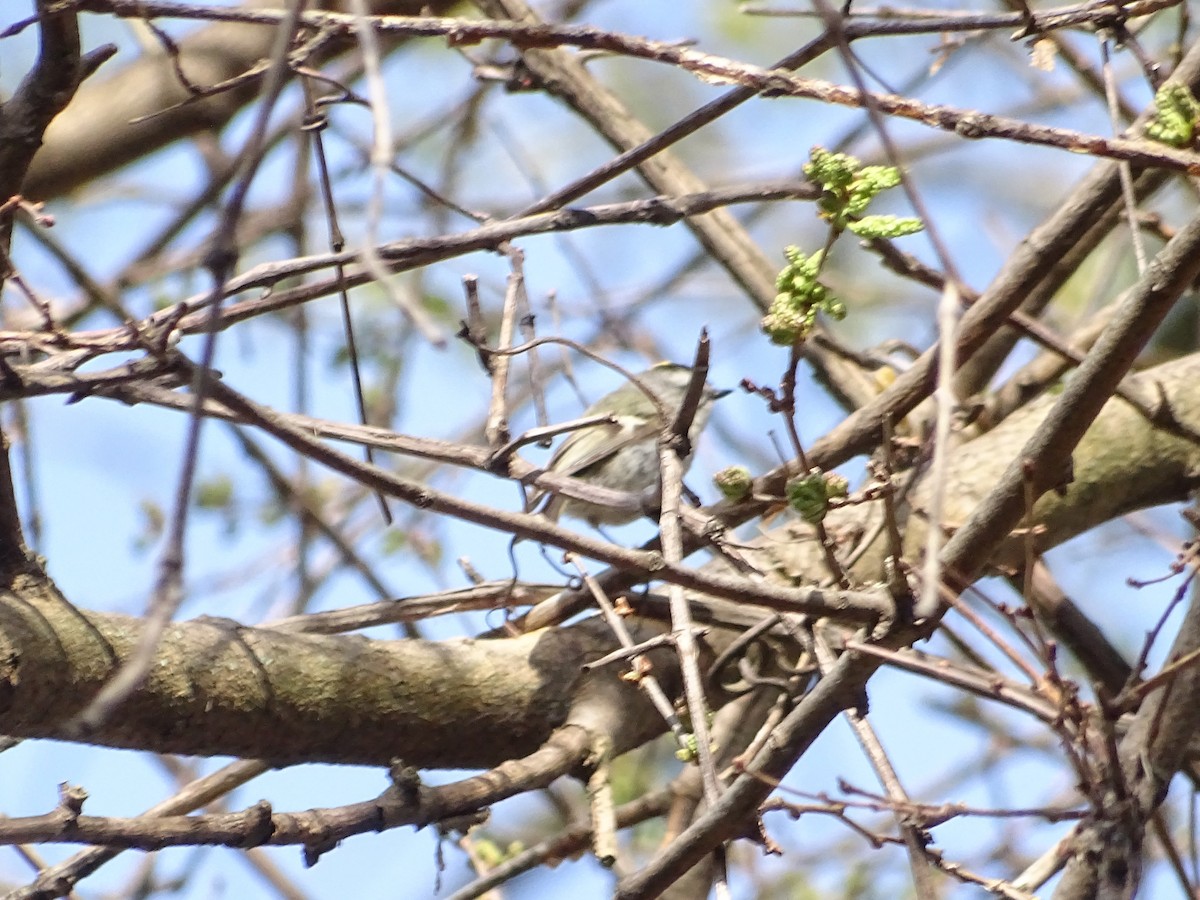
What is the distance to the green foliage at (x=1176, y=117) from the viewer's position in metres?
1.74

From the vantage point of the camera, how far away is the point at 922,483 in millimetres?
2783

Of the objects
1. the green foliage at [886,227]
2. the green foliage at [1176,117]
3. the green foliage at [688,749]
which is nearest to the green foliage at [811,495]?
the green foliage at [886,227]

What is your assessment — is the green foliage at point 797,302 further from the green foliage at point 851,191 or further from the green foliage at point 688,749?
the green foliage at point 688,749

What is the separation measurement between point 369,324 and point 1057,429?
3.74 m

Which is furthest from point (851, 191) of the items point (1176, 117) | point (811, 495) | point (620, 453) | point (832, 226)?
point (620, 453)

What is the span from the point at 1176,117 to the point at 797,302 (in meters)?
0.64

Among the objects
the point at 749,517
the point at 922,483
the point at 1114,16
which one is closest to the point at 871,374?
the point at 922,483

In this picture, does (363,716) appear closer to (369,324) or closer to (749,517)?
(749,517)

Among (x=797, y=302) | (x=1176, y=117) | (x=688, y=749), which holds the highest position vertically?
(x=1176, y=117)

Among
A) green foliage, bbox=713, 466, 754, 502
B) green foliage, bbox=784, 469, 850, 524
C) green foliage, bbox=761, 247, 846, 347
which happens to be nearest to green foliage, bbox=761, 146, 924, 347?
green foliage, bbox=761, 247, 846, 347

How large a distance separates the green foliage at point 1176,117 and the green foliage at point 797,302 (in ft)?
1.93

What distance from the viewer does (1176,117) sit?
174 centimetres

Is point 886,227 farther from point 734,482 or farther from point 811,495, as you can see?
point 734,482

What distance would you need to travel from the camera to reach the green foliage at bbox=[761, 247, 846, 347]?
149cm
